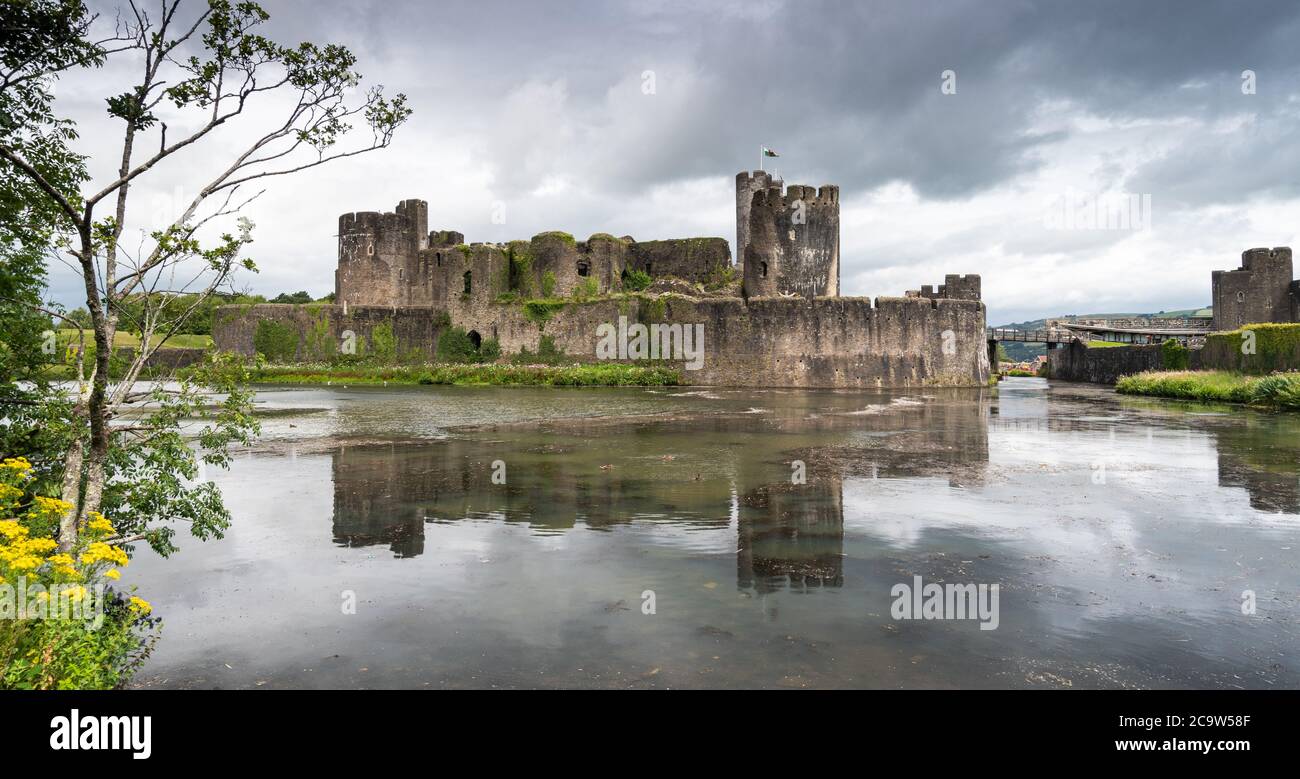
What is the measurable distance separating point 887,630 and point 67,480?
19.9ft

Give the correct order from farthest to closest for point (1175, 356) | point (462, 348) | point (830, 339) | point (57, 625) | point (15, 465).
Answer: point (462, 348), point (830, 339), point (1175, 356), point (15, 465), point (57, 625)

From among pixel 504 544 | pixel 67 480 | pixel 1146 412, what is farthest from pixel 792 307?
pixel 67 480

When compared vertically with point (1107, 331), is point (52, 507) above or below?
below

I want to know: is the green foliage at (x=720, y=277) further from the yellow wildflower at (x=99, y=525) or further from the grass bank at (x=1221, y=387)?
the yellow wildflower at (x=99, y=525)

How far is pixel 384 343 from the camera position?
47250mm

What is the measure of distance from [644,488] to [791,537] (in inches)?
123

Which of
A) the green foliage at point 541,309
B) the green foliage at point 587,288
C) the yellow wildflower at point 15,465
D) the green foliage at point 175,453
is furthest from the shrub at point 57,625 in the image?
the green foliage at point 587,288

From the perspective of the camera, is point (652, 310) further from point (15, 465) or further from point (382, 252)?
→ point (15, 465)

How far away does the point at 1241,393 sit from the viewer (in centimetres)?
2592

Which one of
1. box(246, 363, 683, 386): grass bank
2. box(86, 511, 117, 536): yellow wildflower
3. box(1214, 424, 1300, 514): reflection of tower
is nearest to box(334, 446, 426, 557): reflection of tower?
box(86, 511, 117, 536): yellow wildflower

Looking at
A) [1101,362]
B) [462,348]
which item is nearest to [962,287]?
[1101,362]

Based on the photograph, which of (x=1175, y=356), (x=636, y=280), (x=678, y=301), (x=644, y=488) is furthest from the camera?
(x=636, y=280)

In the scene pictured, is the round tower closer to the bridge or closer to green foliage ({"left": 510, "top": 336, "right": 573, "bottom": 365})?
green foliage ({"left": 510, "top": 336, "right": 573, "bottom": 365})
